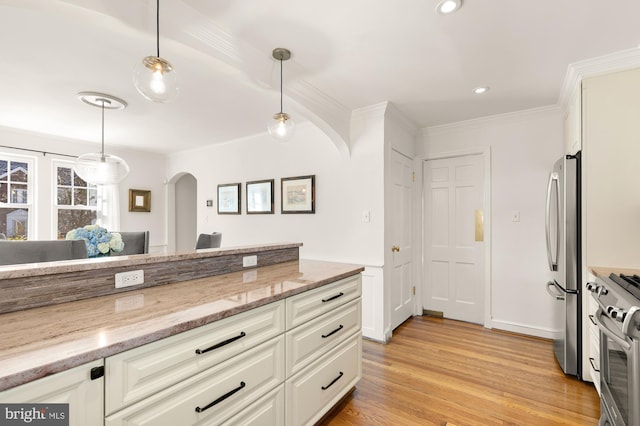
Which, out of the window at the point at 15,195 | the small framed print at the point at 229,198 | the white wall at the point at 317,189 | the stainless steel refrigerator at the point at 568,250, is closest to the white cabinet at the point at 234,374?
the white wall at the point at 317,189

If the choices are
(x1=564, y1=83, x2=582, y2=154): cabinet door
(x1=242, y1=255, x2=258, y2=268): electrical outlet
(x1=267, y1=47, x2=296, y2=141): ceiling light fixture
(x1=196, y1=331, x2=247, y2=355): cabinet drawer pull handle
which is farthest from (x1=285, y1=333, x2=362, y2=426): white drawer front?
(x1=564, y1=83, x2=582, y2=154): cabinet door

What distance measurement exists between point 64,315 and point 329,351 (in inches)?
51.2

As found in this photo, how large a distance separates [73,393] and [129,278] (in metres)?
0.75

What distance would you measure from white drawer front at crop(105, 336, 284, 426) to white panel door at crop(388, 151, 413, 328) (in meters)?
2.12

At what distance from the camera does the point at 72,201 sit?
463 cm

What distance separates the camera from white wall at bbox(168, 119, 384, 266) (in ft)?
10.6

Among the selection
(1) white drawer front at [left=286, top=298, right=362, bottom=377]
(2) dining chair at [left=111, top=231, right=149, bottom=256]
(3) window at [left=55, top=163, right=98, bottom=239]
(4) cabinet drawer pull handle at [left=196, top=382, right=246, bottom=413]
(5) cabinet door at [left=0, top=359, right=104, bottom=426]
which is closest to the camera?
(5) cabinet door at [left=0, top=359, right=104, bottom=426]

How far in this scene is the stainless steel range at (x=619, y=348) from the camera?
129 cm

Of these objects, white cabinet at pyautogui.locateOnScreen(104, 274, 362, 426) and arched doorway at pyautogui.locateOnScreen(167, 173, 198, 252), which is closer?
white cabinet at pyautogui.locateOnScreen(104, 274, 362, 426)

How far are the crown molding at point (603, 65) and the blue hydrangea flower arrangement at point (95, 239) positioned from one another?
3.91 metres

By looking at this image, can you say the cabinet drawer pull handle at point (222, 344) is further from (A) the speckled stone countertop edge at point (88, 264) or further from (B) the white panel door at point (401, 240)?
(B) the white panel door at point (401, 240)

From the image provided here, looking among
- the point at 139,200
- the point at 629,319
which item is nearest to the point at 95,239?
the point at 139,200

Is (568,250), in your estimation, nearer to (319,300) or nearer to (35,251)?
(319,300)

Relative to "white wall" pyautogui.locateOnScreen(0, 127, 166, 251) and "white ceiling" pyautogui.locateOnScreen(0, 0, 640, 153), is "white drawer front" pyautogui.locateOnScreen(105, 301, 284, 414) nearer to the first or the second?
"white ceiling" pyautogui.locateOnScreen(0, 0, 640, 153)
